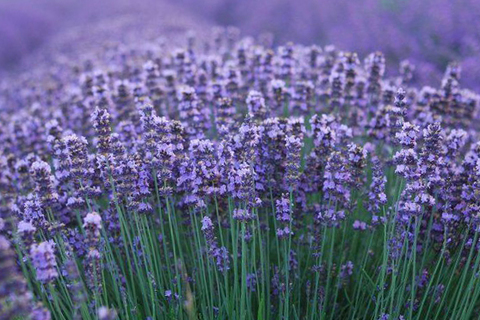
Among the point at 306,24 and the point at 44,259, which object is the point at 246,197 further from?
the point at 306,24

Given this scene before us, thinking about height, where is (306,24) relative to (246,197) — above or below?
above

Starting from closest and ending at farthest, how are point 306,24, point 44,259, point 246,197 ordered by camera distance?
point 44,259
point 246,197
point 306,24

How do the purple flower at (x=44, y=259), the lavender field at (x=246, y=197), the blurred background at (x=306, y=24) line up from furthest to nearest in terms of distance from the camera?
1. the blurred background at (x=306, y=24)
2. the lavender field at (x=246, y=197)
3. the purple flower at (x=44, y=259)

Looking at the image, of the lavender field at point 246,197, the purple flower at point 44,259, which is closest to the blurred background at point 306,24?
the lavender field at point 246,197

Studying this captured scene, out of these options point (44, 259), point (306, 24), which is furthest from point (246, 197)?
point (306, 24)

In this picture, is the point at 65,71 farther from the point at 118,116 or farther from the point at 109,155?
the point at 109,155

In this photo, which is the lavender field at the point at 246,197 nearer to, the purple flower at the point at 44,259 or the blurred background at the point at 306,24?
the purple flower at the point at 44,259
